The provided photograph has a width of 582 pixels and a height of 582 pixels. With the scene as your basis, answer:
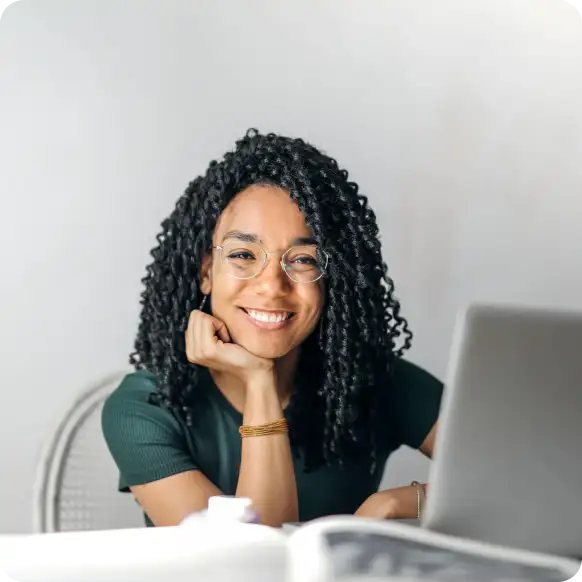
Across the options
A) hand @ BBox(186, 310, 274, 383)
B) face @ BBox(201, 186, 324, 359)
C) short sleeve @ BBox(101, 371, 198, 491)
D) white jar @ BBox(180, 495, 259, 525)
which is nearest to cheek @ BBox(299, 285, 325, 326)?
face @ BBox(201, 186, 324, 359)

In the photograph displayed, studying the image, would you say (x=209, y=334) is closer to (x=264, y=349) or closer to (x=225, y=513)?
(x=264, y=349)

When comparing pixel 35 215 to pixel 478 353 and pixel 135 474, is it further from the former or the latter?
pixel 478 353

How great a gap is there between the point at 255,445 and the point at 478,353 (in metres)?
0.65

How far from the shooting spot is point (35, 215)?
125 centimetres

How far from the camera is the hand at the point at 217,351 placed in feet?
3.66

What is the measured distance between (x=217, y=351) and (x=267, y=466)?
7.2 inches

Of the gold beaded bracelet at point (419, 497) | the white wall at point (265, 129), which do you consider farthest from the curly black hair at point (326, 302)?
the gold beaded bracelet at point (419, 497)

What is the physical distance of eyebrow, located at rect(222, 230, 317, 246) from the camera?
1.15 m

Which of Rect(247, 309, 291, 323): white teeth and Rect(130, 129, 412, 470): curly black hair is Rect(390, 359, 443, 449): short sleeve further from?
Rect(247, 309, 291, 323): white teeth

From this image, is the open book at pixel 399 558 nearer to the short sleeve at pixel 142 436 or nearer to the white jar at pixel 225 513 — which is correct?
the white jar at pixel 225 513

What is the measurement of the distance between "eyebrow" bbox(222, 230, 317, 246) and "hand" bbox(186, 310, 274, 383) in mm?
126

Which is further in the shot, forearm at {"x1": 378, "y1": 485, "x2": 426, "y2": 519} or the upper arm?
the upper arm

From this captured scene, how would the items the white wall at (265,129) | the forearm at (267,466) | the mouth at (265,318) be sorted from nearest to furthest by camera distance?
the forearm at (267,466) → the mouth at (265,318) → the white wall at (265,129)

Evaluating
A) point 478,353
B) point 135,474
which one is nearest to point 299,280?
point 135,474
